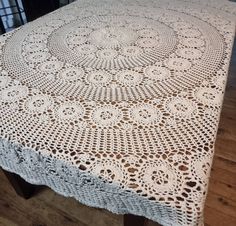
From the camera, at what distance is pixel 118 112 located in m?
0.63

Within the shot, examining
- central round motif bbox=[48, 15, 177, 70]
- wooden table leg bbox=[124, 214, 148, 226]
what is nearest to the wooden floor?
wooden table leg bbox=[124, 214, 148, 226]

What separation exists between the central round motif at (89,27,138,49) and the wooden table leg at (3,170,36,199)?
64 cm

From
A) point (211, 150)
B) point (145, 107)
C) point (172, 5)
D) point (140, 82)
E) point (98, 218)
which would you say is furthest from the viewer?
point (172, 5)

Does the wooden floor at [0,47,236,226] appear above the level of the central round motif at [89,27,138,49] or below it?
below

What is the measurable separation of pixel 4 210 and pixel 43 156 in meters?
0.79

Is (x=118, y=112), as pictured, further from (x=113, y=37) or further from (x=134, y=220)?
(x=113, y=37)

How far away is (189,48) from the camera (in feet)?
3.05

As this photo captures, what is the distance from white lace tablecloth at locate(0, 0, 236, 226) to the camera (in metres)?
0.48

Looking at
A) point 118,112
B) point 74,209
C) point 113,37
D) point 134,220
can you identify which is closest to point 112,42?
point 113,37

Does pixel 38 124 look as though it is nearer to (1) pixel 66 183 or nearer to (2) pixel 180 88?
(1) pixel 66 183

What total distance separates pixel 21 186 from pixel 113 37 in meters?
0.77

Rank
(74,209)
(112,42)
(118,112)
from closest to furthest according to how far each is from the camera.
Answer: (118,112) < (112,42) < (74,209)

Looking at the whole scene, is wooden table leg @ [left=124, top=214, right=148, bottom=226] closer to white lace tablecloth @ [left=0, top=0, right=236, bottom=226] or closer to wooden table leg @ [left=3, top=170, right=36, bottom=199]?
white lace tablecloth @ [left=0, top=0, right=236, bottom=226]

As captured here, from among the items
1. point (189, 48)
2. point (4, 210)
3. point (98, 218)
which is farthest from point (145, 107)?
point (4, 210)
